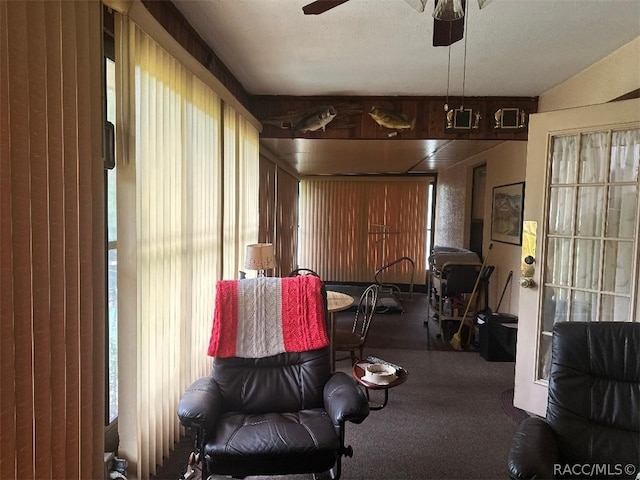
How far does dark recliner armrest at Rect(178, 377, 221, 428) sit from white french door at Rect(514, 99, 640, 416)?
224 centimetres

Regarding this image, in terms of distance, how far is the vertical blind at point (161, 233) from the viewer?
5.27ft

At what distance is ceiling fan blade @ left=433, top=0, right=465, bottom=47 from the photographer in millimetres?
1458

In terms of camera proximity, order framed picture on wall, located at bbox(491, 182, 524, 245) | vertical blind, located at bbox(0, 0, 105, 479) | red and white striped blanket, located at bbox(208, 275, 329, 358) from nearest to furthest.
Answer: vertical blind, located at bbox(0, 0, 105, 479) → red and white striped blanket, located at bbox(208, 275, 329, 358) → framed picture on wall, located at bbox(491, 182, 524, 245)

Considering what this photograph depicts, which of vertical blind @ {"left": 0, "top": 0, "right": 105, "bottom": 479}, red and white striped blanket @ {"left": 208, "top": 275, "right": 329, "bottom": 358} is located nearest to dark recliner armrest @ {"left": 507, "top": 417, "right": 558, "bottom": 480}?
red and white striped blanket @ {"left": 208, "top": 275, "right": 329, "bottom": 358}

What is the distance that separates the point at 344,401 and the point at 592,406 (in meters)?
1.12

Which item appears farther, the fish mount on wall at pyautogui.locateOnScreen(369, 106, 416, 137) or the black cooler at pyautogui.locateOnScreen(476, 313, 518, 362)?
the black cooler at pyautogui.locateOnScreen(476, 313, 518, 362)

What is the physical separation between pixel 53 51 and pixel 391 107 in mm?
2981

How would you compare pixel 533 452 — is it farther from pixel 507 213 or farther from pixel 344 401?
pixel 507 213

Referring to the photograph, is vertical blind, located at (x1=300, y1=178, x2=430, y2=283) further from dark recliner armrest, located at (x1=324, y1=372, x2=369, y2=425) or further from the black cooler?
dark recliner armrest, located at (x1=324, y1=372, x2=369, y2=425)

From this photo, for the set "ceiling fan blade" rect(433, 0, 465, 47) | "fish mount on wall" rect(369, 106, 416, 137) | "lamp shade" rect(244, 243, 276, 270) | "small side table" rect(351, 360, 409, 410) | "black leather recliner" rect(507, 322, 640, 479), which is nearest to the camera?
"ceiling fan blade" rect(433, 0, 465, 47)

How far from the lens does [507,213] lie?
409 cm

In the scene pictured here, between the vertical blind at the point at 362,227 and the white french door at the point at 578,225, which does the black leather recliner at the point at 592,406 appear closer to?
the white french door at the point at 578,225

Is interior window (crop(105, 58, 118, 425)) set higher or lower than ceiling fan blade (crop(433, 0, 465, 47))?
lower

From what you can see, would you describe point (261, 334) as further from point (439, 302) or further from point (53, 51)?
point (439, 302)
